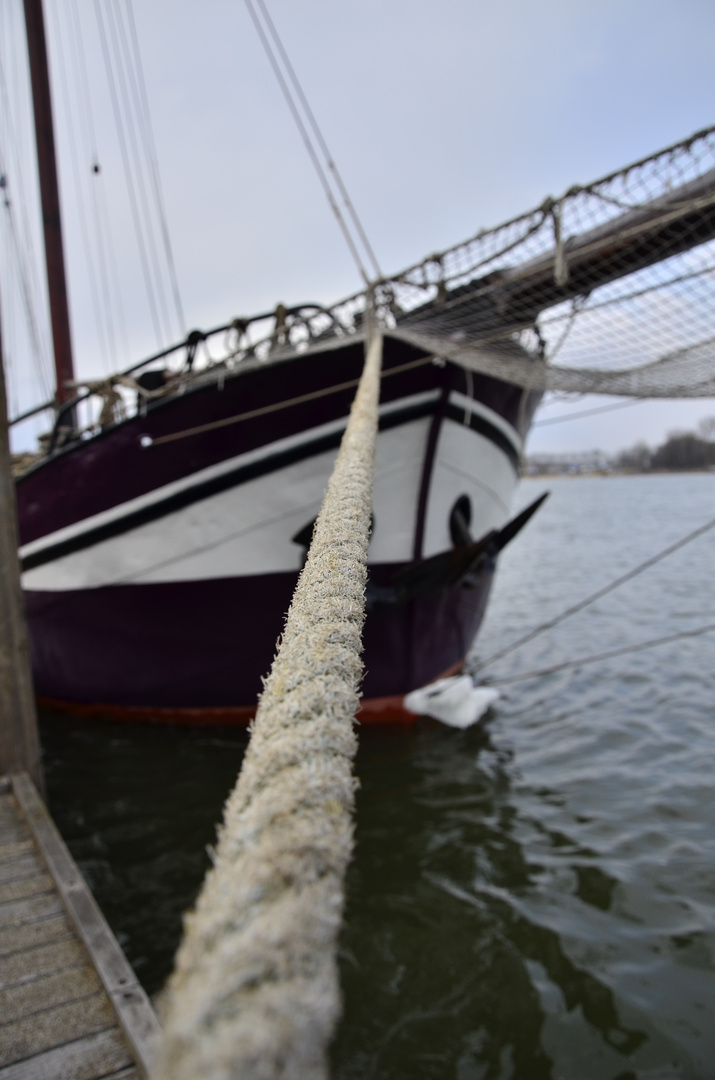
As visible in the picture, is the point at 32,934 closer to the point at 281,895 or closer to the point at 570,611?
the point at 281,895

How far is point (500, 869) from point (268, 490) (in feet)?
9.06

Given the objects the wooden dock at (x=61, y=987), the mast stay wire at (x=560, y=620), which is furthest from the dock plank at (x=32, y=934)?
the mast stay wire at (x=560, y=620)

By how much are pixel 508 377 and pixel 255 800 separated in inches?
171

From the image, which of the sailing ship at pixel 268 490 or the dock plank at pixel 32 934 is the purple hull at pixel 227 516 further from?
the dock plank at pixel 32 934

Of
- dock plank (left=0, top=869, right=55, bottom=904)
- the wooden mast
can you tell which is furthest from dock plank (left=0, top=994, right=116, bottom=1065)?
the wooden mast

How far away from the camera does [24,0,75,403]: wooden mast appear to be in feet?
29.1

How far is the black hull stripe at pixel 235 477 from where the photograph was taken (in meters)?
4.70

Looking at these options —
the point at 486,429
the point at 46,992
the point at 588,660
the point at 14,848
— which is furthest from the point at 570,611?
the point at 46,992

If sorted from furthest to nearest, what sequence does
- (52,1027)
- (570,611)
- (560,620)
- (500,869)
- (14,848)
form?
(560,620) < (570,611) < (500,869) < (14,848) < (52,1027)

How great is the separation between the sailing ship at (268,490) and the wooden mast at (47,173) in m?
4.14

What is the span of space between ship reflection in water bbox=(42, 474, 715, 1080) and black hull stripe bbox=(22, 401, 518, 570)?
1653 millimetres

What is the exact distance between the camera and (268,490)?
189 inches

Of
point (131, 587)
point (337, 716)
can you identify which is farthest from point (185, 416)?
point (337, 716)

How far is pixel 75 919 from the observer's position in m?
2.27
